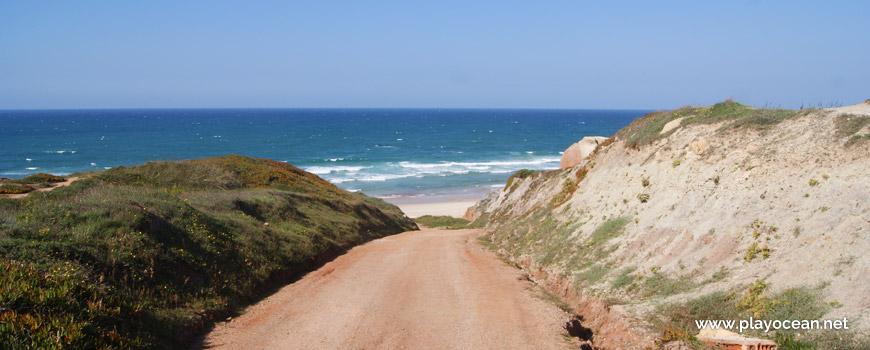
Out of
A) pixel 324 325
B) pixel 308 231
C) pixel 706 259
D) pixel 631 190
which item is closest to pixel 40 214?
pixel 324 325

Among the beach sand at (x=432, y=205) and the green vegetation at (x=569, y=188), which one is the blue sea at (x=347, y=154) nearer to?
the beach sand at (x=432, y=205)

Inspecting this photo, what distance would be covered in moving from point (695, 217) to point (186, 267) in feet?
43.3

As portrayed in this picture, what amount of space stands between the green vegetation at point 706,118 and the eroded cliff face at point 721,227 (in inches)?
3.3

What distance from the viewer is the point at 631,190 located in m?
17.0

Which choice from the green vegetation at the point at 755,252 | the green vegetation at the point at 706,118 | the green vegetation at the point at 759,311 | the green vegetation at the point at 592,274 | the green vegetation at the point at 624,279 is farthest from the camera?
the green vegetation at the point at 706,118

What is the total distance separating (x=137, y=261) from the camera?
11.0 metres

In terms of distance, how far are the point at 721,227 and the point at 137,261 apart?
13.7m

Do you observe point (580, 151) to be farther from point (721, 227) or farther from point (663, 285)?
point (663, 285)

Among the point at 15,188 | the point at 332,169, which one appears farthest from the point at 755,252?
the point at 332,169

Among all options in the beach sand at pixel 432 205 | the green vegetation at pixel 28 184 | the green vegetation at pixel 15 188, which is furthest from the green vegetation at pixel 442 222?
the green vegetation at pixel 15 188

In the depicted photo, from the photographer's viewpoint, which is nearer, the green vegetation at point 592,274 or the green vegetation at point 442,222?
the green vegetation at point 592,274

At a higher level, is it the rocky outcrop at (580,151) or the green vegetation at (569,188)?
the rocky outcrop at (580,151)

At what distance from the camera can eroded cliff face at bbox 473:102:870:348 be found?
30.5 ft

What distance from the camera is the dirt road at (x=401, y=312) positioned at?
32.7 ft
